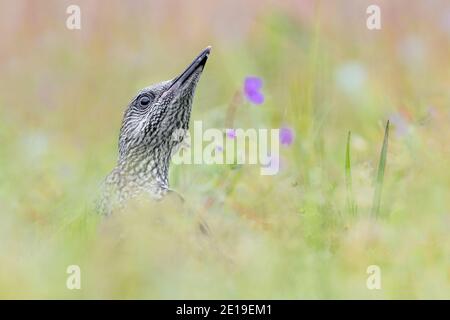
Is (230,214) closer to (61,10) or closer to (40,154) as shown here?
(40,154)

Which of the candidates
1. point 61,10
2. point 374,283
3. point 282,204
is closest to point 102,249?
point 374,283

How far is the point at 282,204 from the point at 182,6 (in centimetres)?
331

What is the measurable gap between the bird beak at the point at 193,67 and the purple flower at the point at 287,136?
50cm

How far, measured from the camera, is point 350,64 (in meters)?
6.62

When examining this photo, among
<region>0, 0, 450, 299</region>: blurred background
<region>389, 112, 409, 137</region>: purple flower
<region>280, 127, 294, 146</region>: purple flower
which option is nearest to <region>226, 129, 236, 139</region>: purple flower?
<region>0, 0, 450, 299</region>: blurred background

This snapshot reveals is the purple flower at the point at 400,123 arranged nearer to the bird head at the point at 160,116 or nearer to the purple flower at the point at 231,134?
the purple flower at the point at 231,134

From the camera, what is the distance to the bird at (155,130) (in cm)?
498

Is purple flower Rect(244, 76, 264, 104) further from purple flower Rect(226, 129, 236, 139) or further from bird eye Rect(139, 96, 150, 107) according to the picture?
bird eye Rect(139, 96, 150, 107)

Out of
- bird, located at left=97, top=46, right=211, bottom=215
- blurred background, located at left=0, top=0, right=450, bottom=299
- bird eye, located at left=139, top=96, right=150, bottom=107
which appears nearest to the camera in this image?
blurred background, located at left=0, top=0, right=450, bottom=299

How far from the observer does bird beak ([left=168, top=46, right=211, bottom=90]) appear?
5.09 m

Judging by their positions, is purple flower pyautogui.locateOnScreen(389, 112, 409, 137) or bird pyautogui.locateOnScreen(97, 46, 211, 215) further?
purple flower pyautogui.locateOnScreen(389, 112, 409, 137)

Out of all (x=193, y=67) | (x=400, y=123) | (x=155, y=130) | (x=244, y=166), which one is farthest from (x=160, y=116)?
(x=400, y=123)

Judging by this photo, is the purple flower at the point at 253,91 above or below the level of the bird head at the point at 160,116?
above

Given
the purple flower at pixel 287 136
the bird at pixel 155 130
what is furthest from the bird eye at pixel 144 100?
the purple flower at pixel 287 136
